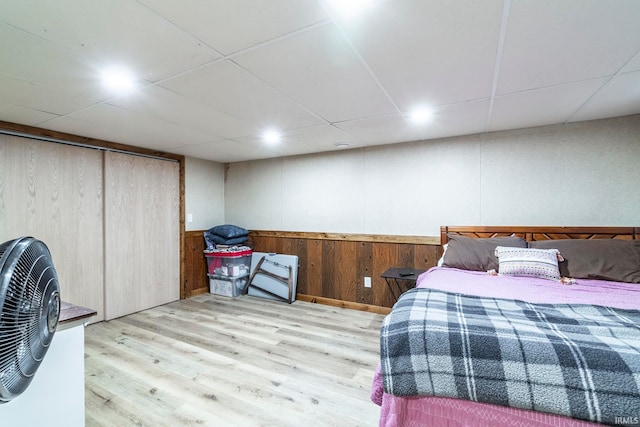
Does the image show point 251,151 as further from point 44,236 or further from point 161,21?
A: point 161,21

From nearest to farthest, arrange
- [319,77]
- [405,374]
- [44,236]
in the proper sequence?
[405,374], [319,77], [44,236]

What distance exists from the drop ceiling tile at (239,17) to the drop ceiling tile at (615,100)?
Answer: 83.8 inches

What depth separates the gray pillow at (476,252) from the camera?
8.85 feet

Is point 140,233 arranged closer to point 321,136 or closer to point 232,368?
point 232,368

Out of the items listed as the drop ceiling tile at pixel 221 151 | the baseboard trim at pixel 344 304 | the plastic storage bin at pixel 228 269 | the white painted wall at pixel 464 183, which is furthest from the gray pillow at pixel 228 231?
the baseboard trim at pixel 344 304

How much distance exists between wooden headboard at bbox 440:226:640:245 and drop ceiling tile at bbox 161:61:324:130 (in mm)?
2011

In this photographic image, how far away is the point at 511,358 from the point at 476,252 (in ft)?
5.83

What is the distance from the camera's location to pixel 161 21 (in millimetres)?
1315

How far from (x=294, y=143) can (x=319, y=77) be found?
181 centimetres

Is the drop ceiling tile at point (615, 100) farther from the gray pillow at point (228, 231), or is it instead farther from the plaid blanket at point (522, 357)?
the gray pillow at point (228, 231)

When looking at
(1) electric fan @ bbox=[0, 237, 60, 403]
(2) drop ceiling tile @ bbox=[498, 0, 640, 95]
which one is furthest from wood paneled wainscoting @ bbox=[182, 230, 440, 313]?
(1) electric fan @ bbox=[0, 237, 60, 403]

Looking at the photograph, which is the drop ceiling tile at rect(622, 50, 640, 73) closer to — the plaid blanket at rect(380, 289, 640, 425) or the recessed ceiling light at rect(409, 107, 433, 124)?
the recessed ceiling light at rect(409, 107, 433, 124)

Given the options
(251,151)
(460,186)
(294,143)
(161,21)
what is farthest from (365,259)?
(161,21)

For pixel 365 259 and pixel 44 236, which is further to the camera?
pixel 365 259
